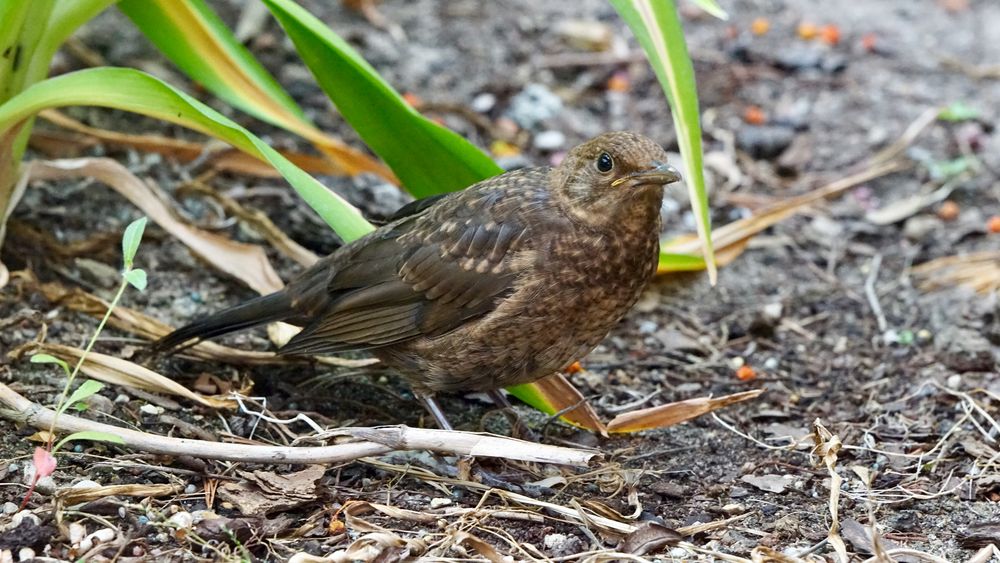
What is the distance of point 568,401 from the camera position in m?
4.13

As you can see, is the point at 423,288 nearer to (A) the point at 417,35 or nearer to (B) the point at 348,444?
(B) the point at 348,444

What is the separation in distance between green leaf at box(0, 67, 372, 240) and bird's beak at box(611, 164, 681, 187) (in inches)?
37.1

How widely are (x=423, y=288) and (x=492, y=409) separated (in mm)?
610

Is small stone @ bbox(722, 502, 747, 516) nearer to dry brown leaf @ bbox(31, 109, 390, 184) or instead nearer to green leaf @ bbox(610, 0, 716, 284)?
green leaf @ bbox(610, 0, 716, 284)

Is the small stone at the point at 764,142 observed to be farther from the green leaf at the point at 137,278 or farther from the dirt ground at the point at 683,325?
the green leaf at the point at 137,278

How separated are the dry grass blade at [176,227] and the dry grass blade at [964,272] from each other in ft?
8.47

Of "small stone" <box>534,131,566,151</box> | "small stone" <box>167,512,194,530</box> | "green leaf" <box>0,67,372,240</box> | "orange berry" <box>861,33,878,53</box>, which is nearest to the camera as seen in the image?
"small stone" <box>167,512,194,530</box>

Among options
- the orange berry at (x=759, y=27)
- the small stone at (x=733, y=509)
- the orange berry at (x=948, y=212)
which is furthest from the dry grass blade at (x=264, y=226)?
the orange berry at (x=759, y=27)

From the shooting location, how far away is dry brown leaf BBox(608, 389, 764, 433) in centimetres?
391

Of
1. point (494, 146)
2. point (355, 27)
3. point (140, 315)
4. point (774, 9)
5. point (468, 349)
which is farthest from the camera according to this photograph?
point (774, 9)

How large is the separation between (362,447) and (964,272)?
9.19 feet

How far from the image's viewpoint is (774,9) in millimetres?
7105

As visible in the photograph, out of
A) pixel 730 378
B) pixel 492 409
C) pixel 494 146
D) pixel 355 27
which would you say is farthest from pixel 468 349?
pixel 355 27

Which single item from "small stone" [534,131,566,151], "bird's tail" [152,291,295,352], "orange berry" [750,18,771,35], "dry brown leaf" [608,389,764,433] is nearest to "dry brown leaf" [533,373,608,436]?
"dry brown leaf" [608,389,764,433]
